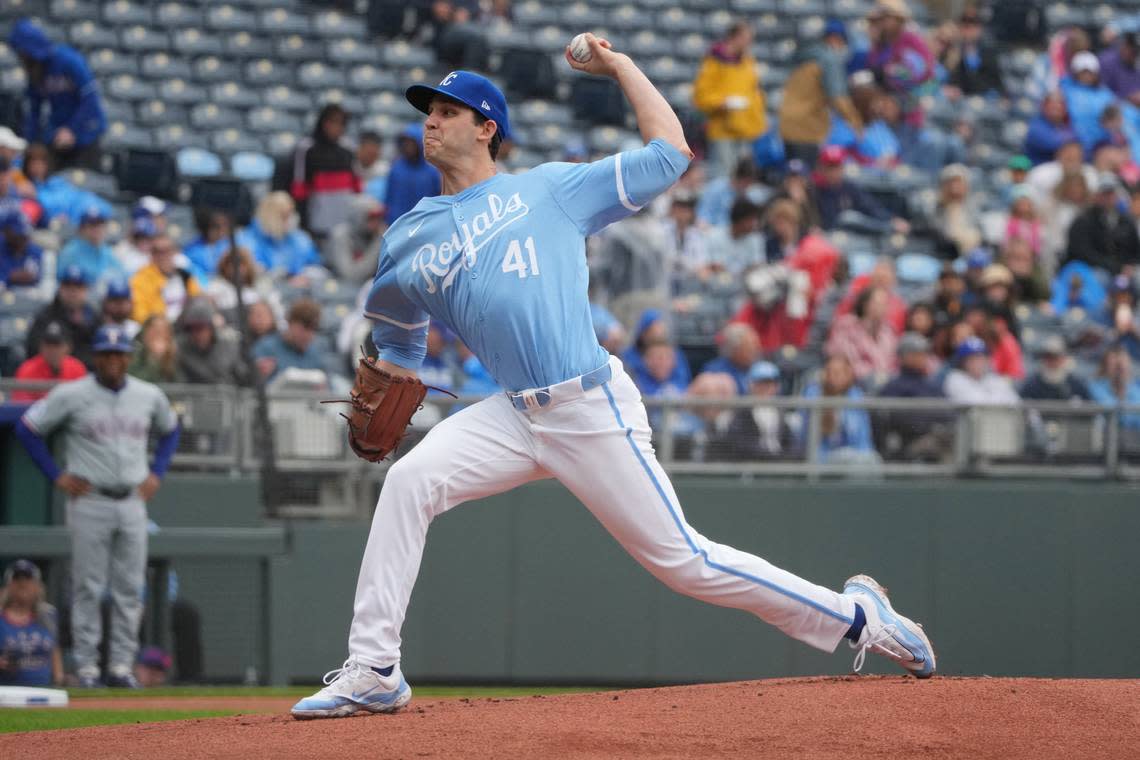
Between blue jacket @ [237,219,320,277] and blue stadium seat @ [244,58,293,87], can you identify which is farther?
blue stadium seat @ [244,58,293,87]

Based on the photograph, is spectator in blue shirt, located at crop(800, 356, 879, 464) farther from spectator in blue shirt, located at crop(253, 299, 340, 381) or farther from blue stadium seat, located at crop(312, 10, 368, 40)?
blue stadium seat, located at crop(312, 10, 368, 40)

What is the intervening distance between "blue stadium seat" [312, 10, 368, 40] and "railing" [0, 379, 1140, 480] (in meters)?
6.31

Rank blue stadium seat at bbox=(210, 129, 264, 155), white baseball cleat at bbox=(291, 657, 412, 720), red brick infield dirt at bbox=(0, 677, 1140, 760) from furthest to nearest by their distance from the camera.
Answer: blue stadium seat at bbox=(210, 129, 264, 155) → white baseball cleat at bbox=(291, 657, 412, 720) → red brick infield dirt at bbox=(0, 677, 1140, 760)

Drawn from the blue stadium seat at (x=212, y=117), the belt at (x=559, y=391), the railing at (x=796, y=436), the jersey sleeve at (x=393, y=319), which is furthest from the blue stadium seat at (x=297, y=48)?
the belt at (x=559, y=391)

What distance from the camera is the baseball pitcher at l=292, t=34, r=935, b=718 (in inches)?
198

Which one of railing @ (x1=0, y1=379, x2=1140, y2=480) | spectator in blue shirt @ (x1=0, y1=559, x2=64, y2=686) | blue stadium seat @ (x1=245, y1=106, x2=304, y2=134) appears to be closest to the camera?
spectator in blue shirt @ (x1=0, y1=559, x2=64, y2=686)

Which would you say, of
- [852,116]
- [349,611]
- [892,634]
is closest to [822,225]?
[852,116]

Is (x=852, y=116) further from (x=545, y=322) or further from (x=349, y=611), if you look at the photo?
(x=545, y=322)

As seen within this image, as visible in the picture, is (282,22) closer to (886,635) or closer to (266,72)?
(266,72)

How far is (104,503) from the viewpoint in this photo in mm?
8930

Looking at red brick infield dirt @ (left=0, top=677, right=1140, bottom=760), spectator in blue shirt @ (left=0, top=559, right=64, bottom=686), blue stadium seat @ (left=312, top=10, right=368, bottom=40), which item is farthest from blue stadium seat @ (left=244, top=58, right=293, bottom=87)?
red brick infield dirt @ (left=0, top=677, right=1140, bottom=760)

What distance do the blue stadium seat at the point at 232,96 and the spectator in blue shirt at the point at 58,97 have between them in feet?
4.89

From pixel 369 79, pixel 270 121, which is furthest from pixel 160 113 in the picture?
pixel 369 79

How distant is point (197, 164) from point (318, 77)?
182 cm
